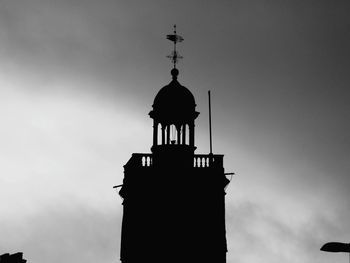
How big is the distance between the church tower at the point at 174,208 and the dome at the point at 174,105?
2.10m

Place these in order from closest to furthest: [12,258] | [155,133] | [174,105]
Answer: [12,258]
[174,105]
[155,133]

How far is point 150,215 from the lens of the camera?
119 ft

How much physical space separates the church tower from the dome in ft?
6.88

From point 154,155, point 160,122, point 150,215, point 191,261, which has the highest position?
point 160,122

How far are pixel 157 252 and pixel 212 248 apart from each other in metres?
3.08

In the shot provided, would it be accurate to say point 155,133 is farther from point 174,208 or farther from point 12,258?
point 12,258

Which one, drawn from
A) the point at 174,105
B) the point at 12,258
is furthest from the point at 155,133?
the point at 12,258

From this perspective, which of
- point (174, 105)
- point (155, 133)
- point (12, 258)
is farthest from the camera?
point (155, 133)

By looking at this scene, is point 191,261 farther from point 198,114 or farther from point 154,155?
point 198,114

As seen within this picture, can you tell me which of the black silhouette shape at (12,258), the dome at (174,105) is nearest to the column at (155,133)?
the dome at (174,105)

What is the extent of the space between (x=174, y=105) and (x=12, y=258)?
13299 mm

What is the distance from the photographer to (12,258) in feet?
111

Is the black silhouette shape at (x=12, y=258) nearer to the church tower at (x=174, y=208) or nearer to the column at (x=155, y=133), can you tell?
the church tower at (x=174, y=208)

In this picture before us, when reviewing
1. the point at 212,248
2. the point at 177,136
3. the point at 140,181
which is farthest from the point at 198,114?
the point at 212,248
